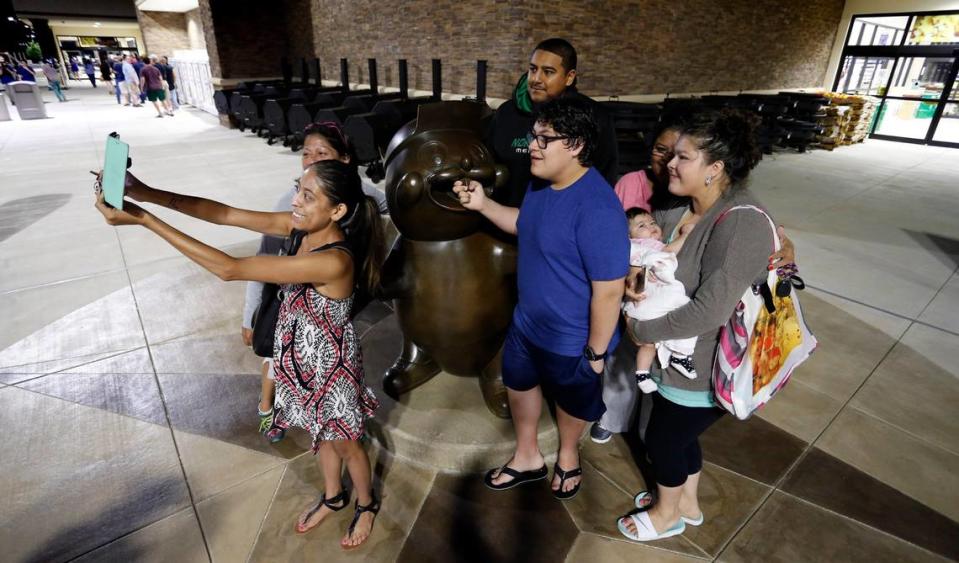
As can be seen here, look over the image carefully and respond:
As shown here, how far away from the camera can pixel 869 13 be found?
1317 cm

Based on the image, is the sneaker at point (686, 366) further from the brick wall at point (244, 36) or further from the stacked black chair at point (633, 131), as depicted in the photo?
the brick wall at point (244, 36)

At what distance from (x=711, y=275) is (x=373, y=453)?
5.24 ft

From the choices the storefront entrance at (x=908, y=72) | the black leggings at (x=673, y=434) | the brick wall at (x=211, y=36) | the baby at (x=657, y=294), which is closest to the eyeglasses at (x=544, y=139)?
the baby at (x=657, y=294)

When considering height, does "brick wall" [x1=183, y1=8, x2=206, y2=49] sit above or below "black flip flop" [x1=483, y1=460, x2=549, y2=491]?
above

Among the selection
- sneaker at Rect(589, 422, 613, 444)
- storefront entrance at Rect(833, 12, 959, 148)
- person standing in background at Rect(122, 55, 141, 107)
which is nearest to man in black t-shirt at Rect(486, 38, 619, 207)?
sneaker at Rect(589, 422, 613, 444)

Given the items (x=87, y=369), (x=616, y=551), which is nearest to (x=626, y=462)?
(x=616, y=551)

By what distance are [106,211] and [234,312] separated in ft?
7.88

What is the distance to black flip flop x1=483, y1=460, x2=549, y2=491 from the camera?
1.97m

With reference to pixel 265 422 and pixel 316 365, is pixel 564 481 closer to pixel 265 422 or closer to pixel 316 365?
pixel 316 365

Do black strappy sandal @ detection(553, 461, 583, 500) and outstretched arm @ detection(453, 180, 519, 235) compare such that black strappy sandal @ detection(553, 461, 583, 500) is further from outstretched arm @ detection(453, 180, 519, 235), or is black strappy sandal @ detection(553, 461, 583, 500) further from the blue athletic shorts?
outstretched arm @ detection(453, 180, 519, 235)

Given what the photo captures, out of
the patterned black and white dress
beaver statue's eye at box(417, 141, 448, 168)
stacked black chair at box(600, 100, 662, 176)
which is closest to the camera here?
the patterned black and white dress

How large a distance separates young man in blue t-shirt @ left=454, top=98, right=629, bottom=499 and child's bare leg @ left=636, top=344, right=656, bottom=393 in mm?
107

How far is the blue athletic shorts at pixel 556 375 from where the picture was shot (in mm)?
1594

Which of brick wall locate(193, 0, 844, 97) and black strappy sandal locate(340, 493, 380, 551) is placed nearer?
black strappy sandal locate(340, 493, 380, 551)
